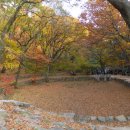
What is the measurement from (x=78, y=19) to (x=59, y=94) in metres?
9.44

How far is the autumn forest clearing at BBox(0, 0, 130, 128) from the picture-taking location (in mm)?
16812

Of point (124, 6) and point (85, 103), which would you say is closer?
point (124, 6)

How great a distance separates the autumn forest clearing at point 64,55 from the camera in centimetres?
1681

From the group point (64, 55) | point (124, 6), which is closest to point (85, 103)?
point (124, 6)

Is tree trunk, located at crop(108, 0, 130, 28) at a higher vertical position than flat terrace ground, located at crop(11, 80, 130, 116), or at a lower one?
higher

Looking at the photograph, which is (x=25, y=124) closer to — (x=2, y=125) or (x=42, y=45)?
(x=2, y=125)

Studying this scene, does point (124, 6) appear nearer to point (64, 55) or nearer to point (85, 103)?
point (85, 103)

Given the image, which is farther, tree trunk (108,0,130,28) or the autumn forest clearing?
the autumn forest clearing

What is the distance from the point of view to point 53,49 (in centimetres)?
3044

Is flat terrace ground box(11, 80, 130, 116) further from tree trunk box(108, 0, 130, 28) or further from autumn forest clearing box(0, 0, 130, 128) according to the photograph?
tree trunk box(108, 0, 130, 28)

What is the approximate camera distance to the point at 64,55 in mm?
35500

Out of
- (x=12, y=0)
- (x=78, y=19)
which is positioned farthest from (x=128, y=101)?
(x=78, y=19)

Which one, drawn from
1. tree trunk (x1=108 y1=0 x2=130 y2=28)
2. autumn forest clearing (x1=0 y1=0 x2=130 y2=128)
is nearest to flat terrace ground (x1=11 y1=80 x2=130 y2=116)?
autumn forest clearing (x1=0 y1=0 x2=130 y2=128)

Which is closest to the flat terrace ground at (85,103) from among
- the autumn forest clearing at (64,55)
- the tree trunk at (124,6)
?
the autumn forest clearing at (64,55)
